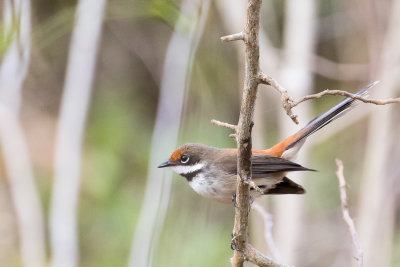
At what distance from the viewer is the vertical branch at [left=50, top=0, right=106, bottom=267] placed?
215 inches

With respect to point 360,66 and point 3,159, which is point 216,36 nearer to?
point 360,66

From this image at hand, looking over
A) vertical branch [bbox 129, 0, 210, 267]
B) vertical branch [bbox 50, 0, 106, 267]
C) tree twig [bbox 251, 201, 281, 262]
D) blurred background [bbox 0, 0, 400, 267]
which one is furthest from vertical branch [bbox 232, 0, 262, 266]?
vertical branch [bbox 50, 0, 106, 267]

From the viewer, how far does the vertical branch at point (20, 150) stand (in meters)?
5.02

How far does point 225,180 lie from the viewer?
346 centimetres

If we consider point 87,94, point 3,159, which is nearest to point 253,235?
point 87,94

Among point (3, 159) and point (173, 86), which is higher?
point (173, 86)

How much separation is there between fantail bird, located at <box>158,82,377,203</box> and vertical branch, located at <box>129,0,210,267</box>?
119 cm

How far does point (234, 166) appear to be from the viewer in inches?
141

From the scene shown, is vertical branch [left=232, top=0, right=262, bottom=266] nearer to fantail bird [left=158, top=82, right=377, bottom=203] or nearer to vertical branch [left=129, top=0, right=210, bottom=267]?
fantail bird [left=158, top=82, right=377, bottom=203]

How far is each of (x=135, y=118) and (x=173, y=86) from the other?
973 mm

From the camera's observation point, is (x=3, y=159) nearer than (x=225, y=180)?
No

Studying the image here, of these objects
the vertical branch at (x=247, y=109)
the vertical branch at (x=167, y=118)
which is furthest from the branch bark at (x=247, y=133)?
the vertical branch at (x=167, y=118)

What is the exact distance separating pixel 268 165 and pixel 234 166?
8.0 inches

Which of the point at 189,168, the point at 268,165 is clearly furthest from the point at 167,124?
the point at 268,165
